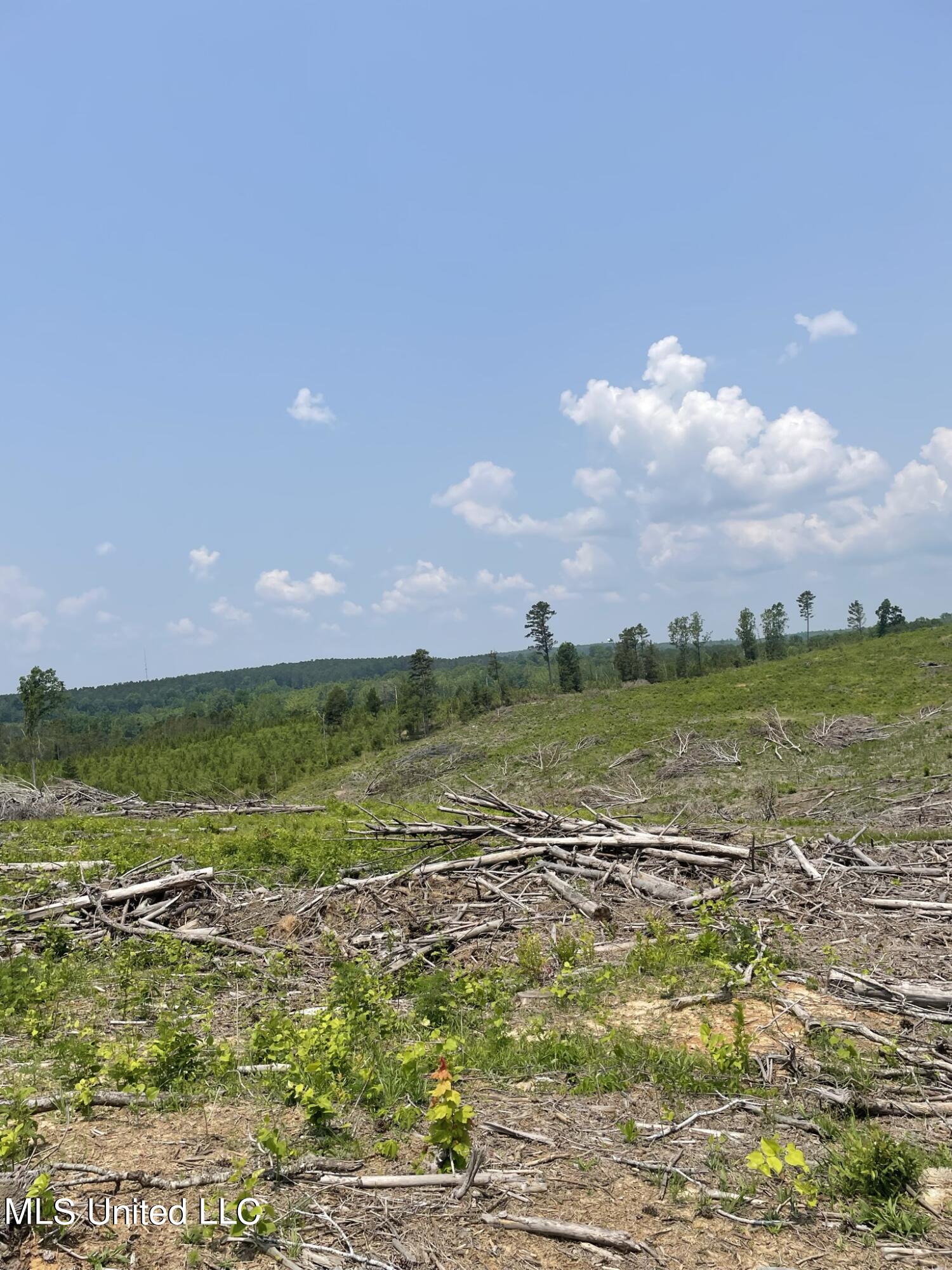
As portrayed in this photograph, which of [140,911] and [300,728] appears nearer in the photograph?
[140,911]

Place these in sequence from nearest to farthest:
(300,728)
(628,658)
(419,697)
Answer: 1. (419,697)
2. (300,728)
3. (628,658)

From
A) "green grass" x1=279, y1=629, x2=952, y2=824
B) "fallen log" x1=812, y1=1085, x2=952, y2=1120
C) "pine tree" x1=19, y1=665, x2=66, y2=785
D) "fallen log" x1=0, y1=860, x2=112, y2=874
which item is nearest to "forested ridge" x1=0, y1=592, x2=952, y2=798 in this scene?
"pine tree" x1=19, y1=665, x2=66, y2=785

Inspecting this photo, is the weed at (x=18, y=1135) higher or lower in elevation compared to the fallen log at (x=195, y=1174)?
higher

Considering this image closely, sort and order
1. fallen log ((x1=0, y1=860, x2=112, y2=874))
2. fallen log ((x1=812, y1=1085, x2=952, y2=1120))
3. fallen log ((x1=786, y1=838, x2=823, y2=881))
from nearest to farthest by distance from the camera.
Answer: fallen log ((x1=812, y1=1085, x2=952, y2=1120)) < fallen log ((x1=786, y1=838, x2=823, y2=881)) < fallen log ((x1=0, y1=860, x2=112, y2=874))

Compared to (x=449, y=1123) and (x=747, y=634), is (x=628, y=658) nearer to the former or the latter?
(x=747, y=634)

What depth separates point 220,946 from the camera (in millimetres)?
9719

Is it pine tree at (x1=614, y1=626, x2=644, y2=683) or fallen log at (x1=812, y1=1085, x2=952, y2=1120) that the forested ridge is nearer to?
pine tree at (x1=614, y1=626, x2=644, y2=683)

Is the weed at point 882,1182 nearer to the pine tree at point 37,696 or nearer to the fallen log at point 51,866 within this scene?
the fallen log at point 51,866

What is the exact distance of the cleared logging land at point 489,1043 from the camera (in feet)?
12.3

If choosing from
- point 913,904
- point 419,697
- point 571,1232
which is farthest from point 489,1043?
point 419,697

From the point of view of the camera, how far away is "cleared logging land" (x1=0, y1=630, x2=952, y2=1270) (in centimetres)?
373

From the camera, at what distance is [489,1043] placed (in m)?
6.17

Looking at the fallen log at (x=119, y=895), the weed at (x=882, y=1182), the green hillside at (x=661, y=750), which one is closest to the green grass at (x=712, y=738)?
the green hillside at (x=661, y=750)

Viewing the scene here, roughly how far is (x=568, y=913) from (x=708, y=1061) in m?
4.59
